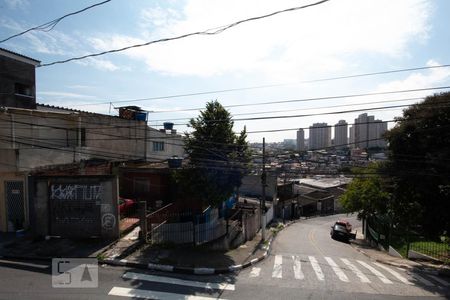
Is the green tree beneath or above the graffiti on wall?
beneath

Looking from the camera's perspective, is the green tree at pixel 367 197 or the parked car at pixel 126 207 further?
the green tree at pixel 367 197

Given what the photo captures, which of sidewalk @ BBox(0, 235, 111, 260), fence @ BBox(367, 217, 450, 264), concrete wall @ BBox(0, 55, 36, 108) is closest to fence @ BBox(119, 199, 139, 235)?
sidewalk @ BBox(0, 235, 111, 260)

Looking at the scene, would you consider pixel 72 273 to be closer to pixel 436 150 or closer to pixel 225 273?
pixel 225 273

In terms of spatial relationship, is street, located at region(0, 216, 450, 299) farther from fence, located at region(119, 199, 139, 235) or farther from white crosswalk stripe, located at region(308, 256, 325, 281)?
fence, located at region(119, 199, 139, 235)

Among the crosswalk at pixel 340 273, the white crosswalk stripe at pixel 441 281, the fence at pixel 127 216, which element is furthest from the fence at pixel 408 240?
the fence at pixel 127 216

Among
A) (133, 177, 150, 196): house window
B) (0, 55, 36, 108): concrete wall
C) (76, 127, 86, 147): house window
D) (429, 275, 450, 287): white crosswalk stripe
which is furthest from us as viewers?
(0, 55, 36, 108): concrete wall

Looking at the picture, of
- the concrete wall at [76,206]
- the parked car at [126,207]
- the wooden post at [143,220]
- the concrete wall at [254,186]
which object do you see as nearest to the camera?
the wooden post at [143,220]

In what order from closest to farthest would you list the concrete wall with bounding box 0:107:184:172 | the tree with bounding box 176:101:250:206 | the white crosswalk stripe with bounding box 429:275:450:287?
the white crosswalk stripe with bounding box 429:275:450:287 → the tree with bounding box 176:101:250:206 → the concrete wall with bounding box 0:107:184:172

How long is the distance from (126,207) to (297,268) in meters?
10.1

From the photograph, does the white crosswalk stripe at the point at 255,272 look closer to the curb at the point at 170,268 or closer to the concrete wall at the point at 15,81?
the curb at the point at 170,268

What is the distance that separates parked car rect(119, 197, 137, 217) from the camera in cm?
1827

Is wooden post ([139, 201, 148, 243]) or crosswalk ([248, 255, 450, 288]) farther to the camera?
wooden post ([139, 201, 148, 243])

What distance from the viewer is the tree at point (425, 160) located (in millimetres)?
14711

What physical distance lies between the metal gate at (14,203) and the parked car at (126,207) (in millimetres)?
4604
